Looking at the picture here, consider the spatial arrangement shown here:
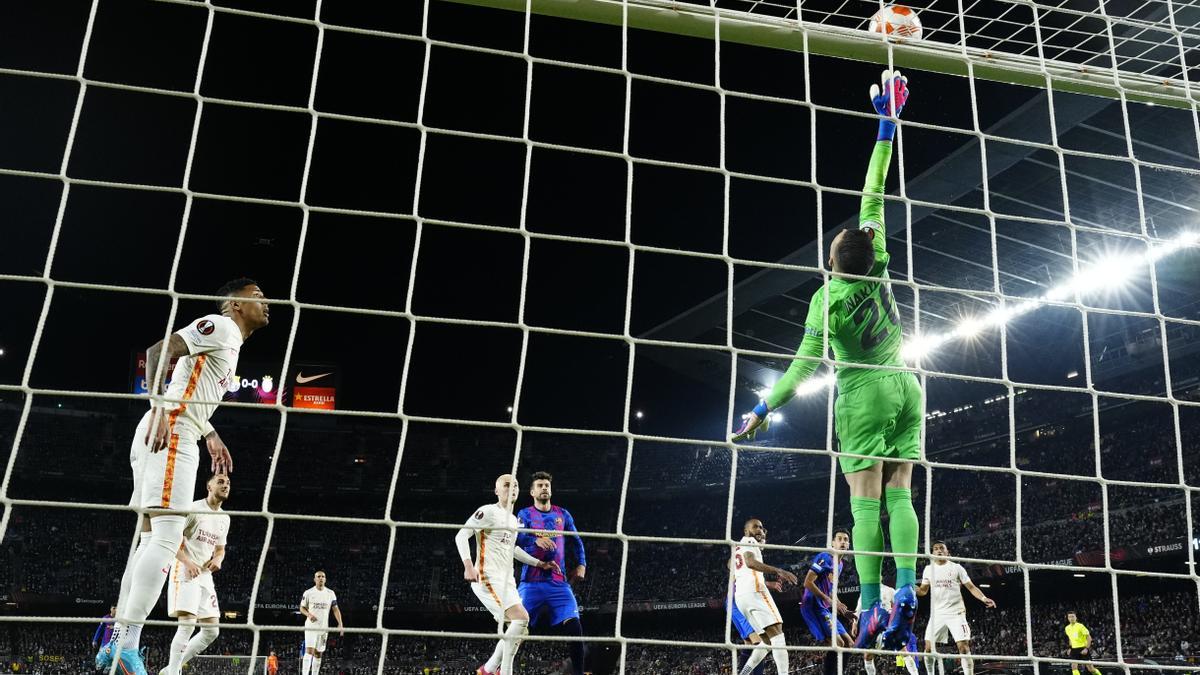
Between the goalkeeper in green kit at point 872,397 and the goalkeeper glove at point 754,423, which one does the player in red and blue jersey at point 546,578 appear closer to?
the goalkeeper glove at point 754,423

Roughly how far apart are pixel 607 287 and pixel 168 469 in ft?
49.6

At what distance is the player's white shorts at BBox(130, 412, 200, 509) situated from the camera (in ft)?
14.3

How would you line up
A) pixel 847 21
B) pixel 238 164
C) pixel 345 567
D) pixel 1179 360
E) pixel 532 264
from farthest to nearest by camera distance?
pixel 345 567 → pixel 1179 360 → pixel 532 264 → pixel 238 164 → pixel 847 21

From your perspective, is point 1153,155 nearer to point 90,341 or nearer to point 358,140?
point 358,140

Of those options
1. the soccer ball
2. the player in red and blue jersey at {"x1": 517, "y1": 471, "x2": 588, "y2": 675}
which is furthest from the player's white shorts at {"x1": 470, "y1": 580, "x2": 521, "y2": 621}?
the soccer ball

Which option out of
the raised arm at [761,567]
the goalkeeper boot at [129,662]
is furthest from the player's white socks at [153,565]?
the raised arm at [761,567]

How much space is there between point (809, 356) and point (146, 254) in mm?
18031

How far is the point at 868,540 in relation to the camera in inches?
170

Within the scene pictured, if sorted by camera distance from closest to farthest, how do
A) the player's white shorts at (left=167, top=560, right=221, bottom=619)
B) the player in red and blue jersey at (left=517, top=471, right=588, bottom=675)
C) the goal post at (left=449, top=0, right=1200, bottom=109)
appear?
1. the goal post at (left=449, top=0, right=1200, bottom=109)
2. the player's white shorts at (left=167, top=560, right=221, bottom=619)
3. the player in red and blue jersey at (left=517, top=471, right=588, bottom=675)

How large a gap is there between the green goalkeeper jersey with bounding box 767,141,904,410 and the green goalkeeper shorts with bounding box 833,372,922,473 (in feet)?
0.22

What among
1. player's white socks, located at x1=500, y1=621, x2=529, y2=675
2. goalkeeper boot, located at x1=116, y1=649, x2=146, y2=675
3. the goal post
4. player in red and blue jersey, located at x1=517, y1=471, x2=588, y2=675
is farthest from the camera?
player in red and blue jersey, located at x1=517, y1=471, x2=588, y2=675

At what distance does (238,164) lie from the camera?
1488 centimetres

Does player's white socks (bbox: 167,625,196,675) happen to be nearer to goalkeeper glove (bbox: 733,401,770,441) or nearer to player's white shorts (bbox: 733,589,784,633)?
goalkeeper glove (bbox: 733,401,770,441)

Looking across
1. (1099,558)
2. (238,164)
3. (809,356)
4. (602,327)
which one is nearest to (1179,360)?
(1099,558)
